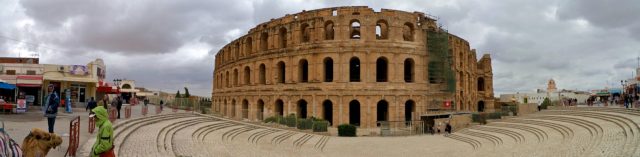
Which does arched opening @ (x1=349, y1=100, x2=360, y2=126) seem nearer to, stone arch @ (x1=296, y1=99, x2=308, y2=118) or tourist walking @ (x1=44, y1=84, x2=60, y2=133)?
stone arch @ (x1=296, y1=99, x2=308, y2=118)

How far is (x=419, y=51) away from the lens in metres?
34.7

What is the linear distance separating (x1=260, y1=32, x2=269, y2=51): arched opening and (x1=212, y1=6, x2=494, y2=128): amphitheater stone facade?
0.08m

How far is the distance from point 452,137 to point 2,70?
3138 cm

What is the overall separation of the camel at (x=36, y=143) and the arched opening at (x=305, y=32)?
102ft

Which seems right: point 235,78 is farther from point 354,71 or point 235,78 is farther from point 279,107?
point 354,71

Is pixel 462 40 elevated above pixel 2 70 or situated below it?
above

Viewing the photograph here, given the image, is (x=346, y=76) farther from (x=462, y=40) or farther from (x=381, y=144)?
(x=462, y=40)

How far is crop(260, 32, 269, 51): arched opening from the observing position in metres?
39.7

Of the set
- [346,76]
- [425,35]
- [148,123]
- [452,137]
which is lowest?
[452,137]

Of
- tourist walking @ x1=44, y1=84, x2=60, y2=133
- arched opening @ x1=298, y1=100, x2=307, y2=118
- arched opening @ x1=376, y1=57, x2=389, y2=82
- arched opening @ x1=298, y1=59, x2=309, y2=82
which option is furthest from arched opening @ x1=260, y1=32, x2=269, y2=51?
tourist walking @ x1=44, y1=84, x2=60, y2=133

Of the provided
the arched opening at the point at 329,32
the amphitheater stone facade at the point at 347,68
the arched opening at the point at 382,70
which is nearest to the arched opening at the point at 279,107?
the amphitheater stone facade at the point at 347,68

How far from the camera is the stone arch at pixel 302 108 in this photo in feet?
116

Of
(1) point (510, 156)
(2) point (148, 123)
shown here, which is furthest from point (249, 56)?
(1) point (510, 156)

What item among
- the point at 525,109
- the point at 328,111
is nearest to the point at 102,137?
the point at 328,111
